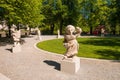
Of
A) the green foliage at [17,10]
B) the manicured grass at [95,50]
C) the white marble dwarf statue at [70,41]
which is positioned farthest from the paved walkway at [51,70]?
the green foliage at [17,10]

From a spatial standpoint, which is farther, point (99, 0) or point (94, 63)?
point (99, 0)

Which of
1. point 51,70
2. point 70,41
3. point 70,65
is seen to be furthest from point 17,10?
point 70,65

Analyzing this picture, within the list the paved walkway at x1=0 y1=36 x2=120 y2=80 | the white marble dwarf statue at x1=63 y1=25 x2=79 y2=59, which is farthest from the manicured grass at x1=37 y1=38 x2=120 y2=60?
the white marble dwarf statue at x1=63 y1=25 x2=79 y2=59

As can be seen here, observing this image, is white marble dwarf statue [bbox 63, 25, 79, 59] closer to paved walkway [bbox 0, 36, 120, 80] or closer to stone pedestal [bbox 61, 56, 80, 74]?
stone pedestal [bbox 61, 56, 80, 74]

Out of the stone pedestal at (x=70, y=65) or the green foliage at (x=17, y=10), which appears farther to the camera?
the green foliage at (x=17, y=10)

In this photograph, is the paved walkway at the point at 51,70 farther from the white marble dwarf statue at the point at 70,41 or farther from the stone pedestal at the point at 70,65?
the white marble dwarf statue at the point at 70,41

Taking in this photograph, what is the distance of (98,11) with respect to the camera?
49.0 m

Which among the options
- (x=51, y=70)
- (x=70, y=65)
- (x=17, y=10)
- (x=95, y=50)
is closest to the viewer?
(x=70, y=65)

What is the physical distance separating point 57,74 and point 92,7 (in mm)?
40277

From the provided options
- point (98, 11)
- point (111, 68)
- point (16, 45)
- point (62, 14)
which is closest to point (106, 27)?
point (98, 11)

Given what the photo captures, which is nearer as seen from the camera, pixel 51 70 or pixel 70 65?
pixel 70 65

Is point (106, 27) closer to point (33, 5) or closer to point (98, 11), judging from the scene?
point (98, 11)

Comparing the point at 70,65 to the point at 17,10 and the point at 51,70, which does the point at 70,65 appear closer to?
the point at 51,70

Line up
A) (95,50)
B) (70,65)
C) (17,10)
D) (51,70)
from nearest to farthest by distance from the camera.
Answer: (70,65) < (51,70) < (95,50) < (17,10)
